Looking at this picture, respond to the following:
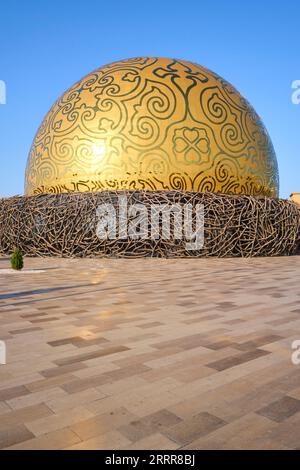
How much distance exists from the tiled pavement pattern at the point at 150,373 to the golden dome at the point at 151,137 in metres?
10.5

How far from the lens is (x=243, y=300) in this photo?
6059 mm

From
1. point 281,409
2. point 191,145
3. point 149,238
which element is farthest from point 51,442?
point 191,145

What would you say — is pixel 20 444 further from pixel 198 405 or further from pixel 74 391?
pixel 198 405

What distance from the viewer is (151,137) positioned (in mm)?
16125

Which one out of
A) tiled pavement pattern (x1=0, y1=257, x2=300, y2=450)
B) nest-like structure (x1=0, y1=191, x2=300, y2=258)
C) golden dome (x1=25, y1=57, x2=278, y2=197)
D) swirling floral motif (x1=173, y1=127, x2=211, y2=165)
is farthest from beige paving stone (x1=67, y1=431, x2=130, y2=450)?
swirling floral motif (x1=173, y1=127, x2=211, y2=165)

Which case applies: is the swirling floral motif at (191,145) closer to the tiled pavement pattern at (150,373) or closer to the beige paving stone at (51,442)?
the tiled pavement pattern at (150,373)

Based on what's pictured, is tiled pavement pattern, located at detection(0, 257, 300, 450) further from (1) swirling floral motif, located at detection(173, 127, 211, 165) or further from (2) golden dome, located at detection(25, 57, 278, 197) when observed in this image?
(1) swirling floral motif, located at detection(173, 127, 211, 165)

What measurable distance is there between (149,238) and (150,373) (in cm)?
1170

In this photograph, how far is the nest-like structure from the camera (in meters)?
14.8

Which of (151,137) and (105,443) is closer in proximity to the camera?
(105,443)

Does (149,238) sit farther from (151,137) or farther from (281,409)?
(281,409)

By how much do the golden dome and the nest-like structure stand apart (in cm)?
124
